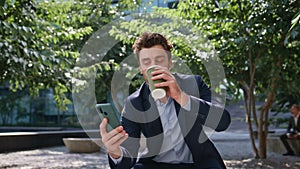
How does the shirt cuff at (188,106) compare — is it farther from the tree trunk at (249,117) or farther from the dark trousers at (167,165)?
the tree trunk at (249,117)

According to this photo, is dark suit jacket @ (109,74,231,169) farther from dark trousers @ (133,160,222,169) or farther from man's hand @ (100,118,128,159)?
man's hand @ (100,118,128,159)

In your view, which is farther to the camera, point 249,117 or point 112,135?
point 249,117

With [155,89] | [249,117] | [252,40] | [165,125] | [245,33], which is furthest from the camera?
[249,117]

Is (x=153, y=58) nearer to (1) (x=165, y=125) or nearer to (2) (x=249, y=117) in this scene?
(1) (x=165, y=125)

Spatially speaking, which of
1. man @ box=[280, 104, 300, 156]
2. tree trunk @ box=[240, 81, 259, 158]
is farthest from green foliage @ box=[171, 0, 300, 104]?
man @ box=[280, 104, 300, 156]

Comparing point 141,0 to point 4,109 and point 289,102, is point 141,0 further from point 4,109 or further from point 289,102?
point 4,109

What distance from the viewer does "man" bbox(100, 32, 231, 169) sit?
5.94 ft

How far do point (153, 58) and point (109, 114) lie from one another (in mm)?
380

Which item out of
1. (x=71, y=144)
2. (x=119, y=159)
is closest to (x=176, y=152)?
(x=119, y=159)

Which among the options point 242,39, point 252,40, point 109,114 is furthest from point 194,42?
point 109,114

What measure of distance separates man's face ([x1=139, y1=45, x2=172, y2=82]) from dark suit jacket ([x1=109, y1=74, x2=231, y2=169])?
19 cm

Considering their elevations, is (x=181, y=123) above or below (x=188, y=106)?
below

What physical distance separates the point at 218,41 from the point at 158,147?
509 cm

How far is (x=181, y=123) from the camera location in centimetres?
189
